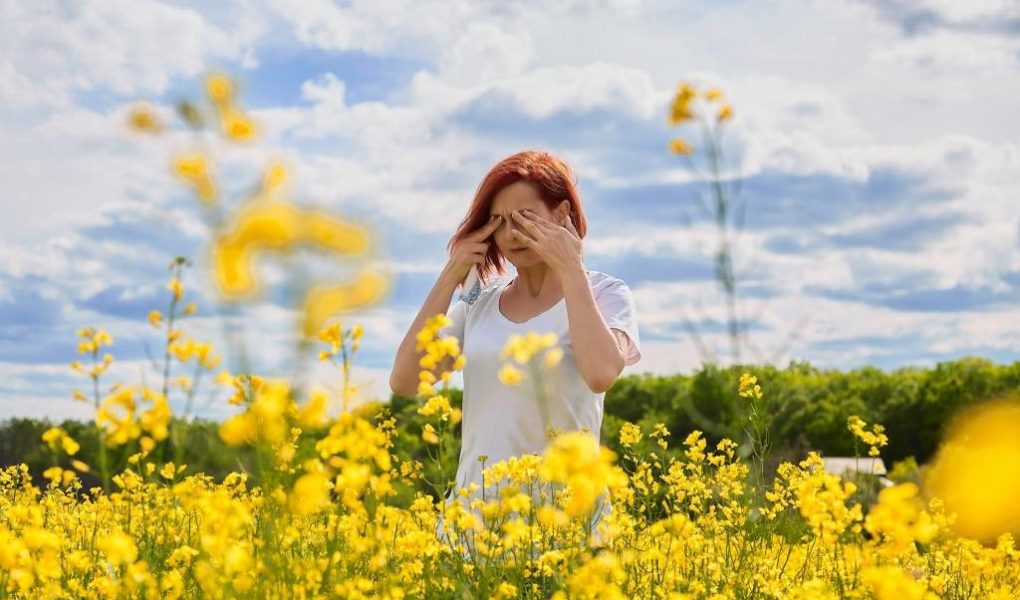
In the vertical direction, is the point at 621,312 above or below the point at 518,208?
below

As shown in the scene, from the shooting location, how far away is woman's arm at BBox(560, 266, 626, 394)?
146 inches

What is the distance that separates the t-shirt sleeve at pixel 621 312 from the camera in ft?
13.0

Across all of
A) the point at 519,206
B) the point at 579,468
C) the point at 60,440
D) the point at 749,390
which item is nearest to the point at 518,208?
the point at 519,206

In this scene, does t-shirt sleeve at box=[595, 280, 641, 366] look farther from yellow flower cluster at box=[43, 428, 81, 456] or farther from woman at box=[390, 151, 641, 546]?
yellow flower cluster at box=[43, 428, 81, 456]

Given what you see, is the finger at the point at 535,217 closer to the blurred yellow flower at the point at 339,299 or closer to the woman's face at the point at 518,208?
the woman's face at the point at 518,208

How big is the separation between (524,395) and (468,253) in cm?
63

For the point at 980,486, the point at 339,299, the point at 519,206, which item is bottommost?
the point at 980,486

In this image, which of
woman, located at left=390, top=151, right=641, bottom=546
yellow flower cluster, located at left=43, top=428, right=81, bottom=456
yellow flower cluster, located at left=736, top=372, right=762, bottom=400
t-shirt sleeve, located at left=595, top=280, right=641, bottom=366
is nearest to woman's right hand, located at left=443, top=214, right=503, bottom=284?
woman, located at left=390, top=151, right=641, bottom=546

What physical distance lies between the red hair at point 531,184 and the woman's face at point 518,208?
2 centimetres

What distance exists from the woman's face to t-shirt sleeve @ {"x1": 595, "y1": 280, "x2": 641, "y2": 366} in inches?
11.8

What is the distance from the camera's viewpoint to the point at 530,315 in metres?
4.20

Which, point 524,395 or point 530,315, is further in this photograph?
point 530,315

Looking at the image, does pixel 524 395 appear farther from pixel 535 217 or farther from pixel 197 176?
pixel 197 176

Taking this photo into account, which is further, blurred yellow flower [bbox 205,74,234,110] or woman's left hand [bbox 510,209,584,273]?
woman's left hand [bbox 510,209,584,273]
